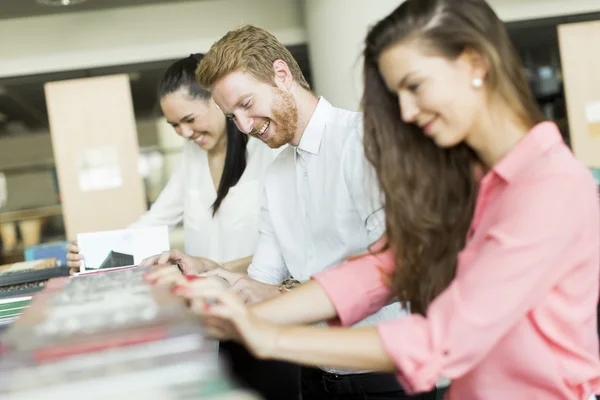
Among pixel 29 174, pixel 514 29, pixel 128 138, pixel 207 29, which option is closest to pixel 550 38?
pixel 514 29

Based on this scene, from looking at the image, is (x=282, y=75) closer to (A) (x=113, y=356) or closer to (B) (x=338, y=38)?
(A) (x=113, y=356)

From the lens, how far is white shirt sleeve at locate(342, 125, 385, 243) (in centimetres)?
156

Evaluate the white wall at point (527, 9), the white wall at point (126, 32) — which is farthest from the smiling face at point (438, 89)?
the white wall at point (527, 9)

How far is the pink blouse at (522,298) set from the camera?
89cm

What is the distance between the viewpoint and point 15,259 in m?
6.00

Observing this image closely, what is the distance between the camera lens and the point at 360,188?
1.62 m

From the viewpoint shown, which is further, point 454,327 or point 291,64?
point 291,64

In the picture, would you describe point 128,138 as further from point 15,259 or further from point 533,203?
point 533,203

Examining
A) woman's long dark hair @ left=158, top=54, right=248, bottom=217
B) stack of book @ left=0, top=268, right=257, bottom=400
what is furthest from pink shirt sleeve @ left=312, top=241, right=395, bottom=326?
woman's long dark hair @ left=158, top=54, right=248, bottom=217

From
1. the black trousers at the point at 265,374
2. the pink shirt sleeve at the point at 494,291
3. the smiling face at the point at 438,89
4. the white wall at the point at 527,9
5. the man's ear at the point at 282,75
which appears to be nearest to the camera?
the pink shirt sleeve at the point at 494,291

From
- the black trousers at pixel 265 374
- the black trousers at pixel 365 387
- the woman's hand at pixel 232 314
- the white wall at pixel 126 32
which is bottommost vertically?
the black trousers at pixel 265 374

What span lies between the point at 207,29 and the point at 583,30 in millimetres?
2888

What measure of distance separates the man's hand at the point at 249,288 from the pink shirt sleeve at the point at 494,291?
0.80 meters

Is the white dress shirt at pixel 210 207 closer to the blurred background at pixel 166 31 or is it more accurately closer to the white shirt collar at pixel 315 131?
the white shirt collar at pixel 315 131
